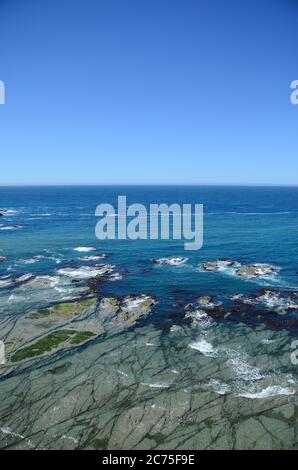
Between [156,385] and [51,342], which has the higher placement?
[51,342]

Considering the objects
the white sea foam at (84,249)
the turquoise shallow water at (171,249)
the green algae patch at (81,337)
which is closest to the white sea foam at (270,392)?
the green algae patch at (81,337)

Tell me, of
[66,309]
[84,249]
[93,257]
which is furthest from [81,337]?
[84,249]

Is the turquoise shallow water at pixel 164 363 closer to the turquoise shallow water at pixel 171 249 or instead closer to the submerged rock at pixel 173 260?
the turquoise shallow water at pixel 171 249

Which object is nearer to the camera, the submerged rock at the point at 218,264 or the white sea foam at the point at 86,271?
the white sea foam at the point at 86,271

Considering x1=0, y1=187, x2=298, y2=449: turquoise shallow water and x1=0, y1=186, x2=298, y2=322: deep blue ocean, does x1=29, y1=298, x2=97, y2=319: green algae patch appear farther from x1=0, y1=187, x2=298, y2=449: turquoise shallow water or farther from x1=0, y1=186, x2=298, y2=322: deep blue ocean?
x1=0, y1=186, x2=298, y2=322: deep blue ocean

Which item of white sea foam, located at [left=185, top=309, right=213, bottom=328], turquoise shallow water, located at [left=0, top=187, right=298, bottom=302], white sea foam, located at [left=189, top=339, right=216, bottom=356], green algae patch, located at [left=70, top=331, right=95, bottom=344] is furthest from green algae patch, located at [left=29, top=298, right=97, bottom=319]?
white sea foam, located at [left=189, top=339, right=216, bottom=356]

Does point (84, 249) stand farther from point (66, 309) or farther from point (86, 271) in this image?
point (66, 309)
